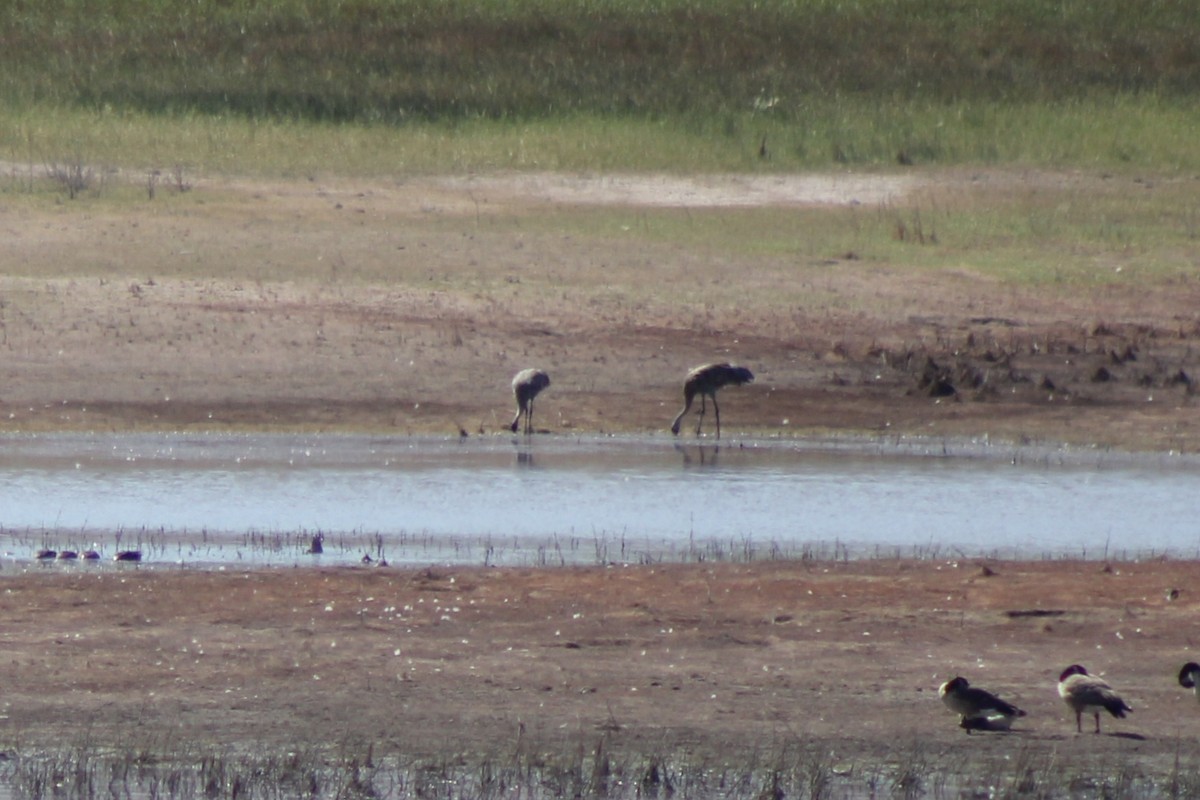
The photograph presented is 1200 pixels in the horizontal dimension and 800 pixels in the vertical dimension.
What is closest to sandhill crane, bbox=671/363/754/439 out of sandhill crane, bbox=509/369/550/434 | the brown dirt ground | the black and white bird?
the brown dirt ground

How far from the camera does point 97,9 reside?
101 feet

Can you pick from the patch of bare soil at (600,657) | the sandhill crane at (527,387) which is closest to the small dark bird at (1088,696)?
the patch of bare soil at (600,657)

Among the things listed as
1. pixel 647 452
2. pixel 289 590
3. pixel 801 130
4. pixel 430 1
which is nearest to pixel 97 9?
pixel 430 1

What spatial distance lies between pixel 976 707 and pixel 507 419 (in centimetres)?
776

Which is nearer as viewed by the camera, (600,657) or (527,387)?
(600,657)

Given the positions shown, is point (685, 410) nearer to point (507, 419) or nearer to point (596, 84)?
point (507, 419)

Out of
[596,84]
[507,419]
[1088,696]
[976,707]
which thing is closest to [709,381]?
[507,419]

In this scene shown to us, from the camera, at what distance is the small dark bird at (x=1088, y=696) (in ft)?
23.6

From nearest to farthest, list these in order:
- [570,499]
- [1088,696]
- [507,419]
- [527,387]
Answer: [1088,696]
[570,499]
[527,387]
[507,419]

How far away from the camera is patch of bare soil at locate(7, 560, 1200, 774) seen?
738 centimetres

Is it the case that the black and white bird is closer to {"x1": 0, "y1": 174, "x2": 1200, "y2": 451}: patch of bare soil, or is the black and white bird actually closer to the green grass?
{"x1": 0, "y1": 174, "x2": 1200, "y2": 451}: patch of bare soil

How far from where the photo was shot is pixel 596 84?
1075 inches

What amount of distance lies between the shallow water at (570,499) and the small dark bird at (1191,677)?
8.98 feet

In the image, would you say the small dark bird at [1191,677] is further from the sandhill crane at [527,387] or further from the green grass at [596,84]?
the green grass at [596,84]
